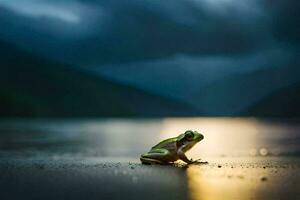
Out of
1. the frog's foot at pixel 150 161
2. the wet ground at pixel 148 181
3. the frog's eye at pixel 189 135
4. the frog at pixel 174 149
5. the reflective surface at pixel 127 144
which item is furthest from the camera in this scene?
the reflective surface at pixel 127 144

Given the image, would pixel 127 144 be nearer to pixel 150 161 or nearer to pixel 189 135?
pixel 150 161

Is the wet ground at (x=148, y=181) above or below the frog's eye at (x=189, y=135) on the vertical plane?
below

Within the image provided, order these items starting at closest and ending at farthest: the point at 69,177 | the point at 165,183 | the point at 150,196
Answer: the point at 150,196 → the point at 165,183 → the point at 69,177

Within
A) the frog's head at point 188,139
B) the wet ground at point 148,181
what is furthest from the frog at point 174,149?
the wet ground at point 148,181

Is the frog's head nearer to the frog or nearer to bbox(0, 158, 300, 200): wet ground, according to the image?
the frog

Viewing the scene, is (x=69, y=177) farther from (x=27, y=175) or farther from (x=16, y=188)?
(x=16, y=188)

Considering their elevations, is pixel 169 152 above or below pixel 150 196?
above

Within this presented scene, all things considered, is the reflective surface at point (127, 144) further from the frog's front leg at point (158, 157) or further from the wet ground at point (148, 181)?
the wet ground at point (148, 181)

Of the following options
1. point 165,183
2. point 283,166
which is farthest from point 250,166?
point 165,183
